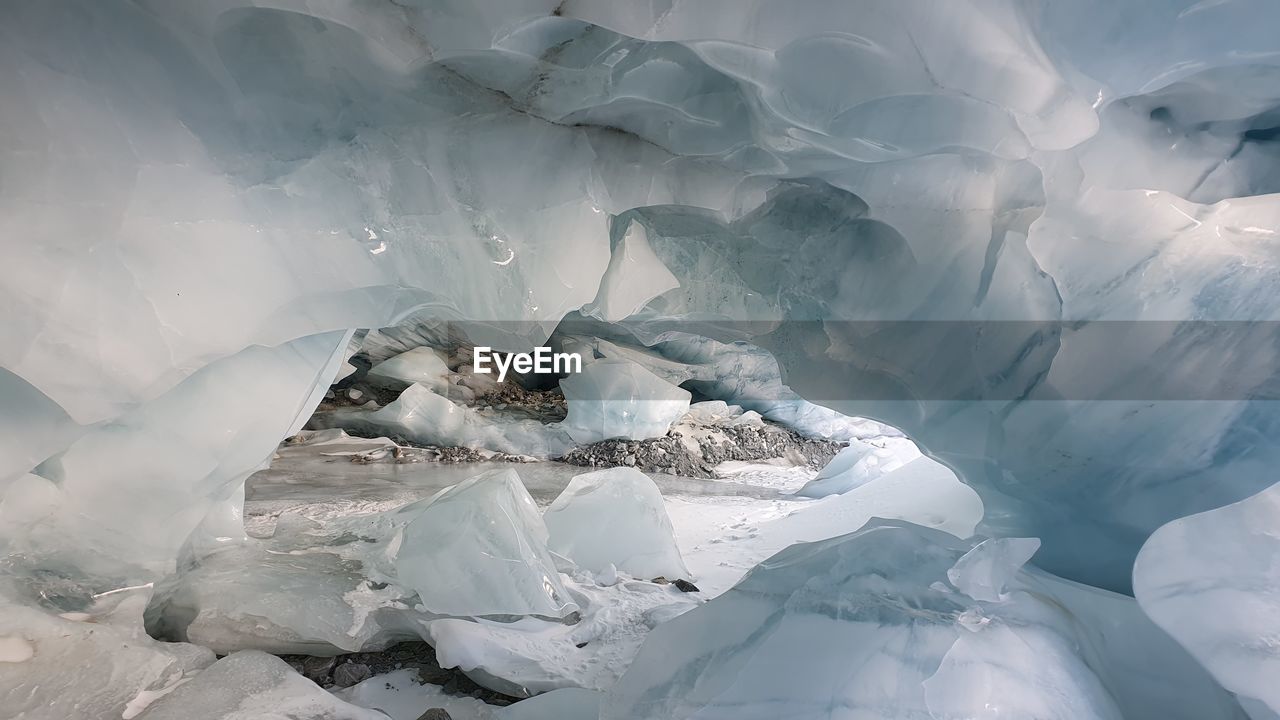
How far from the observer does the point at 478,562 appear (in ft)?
6.97

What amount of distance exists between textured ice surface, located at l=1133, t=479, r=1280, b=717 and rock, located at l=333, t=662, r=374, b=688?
6.27 ft

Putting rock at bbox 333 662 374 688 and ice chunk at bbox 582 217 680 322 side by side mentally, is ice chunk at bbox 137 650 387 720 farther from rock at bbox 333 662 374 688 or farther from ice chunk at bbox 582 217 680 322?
ice chunk at bbox 582 217 680 322

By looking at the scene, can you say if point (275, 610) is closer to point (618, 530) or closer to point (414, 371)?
point (618, 530)

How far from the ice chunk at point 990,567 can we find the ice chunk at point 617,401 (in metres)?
5.09

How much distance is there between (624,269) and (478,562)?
3.80ft

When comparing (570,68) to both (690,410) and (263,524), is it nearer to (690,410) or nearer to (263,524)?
Result: (263,524)

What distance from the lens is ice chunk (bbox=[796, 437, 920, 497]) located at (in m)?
5.07

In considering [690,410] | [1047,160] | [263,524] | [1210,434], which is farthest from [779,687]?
[690,410]

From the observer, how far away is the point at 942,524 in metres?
2.76

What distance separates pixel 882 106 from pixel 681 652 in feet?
4.61

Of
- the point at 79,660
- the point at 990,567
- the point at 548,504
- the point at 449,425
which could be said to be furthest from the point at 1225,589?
the point at 449,425

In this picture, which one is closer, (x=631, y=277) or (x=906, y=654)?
(x=906, y=654)

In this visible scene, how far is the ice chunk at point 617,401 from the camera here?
6.60 metres

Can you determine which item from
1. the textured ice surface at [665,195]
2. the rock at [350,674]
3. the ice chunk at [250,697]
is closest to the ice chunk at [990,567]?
the textured ice surface at [665,195]
